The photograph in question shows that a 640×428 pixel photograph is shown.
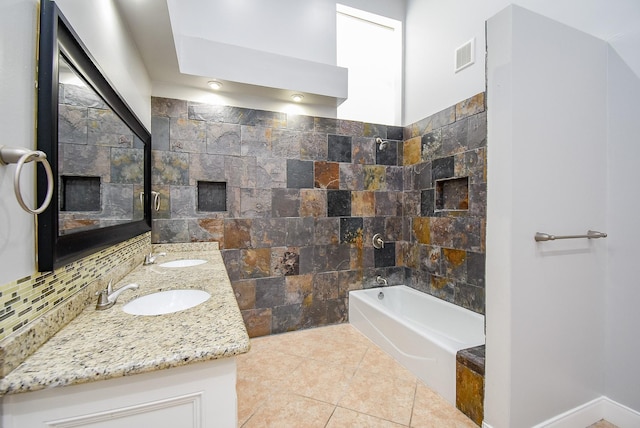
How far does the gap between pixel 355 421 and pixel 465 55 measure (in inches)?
123

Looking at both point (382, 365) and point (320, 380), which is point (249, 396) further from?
point (382, 365)

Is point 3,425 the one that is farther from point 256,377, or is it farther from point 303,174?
point 303,174

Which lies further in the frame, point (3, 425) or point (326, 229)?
point (326, 229)

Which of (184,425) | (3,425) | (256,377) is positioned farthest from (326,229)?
(3,425)

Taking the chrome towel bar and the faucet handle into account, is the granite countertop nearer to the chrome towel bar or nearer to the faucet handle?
the faucet handle

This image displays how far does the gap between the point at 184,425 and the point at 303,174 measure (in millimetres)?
2376

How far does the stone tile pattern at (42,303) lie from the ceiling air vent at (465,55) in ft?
10.2

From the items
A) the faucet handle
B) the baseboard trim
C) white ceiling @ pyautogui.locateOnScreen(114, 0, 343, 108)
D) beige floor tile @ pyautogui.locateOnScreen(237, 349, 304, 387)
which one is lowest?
beige floor tile @ pyautogui.locateOnScreen(237, 349, 304, 387)

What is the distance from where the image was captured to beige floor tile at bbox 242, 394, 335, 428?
1.63 meters

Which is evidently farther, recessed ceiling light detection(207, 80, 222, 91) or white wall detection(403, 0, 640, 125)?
recessed ceiling light detection(207, 80, 222, 91)

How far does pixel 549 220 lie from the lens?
148 cm

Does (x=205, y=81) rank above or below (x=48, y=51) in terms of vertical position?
above

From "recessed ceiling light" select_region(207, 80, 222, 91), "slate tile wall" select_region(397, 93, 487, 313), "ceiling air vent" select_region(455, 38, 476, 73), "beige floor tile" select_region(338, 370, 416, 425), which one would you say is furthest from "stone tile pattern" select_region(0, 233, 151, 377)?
"ceiling air vent" select_region(455, 38, 476, 73)

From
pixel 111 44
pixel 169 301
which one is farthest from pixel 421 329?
pixel 111 44
